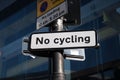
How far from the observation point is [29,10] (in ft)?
30.3

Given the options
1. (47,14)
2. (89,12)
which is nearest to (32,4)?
(89,12)

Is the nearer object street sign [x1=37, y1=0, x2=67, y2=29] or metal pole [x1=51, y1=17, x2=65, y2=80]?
metal pole [x1=51, y1=17, x2=65, y2=80]

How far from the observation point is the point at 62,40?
2.78m

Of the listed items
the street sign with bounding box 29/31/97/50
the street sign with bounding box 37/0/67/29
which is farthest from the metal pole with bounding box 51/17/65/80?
the street sign with bounding box 37/0/67/29

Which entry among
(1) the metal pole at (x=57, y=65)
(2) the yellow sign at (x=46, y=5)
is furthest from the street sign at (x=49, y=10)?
(1) the metal pole at (x=57, y=65)

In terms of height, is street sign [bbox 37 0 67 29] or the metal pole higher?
street sign [bbox 37 0 67 29]

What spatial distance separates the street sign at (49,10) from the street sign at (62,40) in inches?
7.5

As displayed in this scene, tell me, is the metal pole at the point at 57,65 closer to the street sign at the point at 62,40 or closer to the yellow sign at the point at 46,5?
the street sign at the point at 62,40

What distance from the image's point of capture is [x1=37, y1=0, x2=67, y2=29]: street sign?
2875 millimetres

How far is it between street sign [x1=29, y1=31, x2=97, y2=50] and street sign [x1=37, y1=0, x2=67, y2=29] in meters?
0.19

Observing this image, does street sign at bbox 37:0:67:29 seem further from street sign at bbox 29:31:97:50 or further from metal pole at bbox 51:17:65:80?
metal pole at bbox 51:17:65:80

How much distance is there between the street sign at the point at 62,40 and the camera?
2.73 meters

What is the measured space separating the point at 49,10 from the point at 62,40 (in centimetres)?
36

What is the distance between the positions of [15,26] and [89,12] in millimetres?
2747
